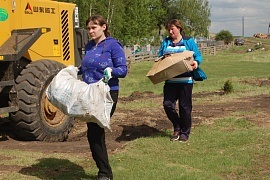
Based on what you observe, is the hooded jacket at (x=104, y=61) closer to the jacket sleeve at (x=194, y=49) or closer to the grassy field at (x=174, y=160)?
the grassy field at (x=174, y=160)

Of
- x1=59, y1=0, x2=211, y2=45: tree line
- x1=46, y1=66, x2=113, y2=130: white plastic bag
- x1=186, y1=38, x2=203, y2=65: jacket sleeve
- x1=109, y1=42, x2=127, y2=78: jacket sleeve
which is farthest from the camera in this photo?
x1=59, y1=0, x2=211, y2=45: tree line

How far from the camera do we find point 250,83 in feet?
59.9

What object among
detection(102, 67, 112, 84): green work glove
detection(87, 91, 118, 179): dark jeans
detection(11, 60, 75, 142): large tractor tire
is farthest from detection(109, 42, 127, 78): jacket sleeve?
detection(11, 60, 75, 142): large tractor tire

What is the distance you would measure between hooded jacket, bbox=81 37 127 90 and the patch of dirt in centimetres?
165

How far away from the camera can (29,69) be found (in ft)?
26.5

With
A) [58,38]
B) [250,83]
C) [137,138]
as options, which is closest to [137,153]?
[137,138]

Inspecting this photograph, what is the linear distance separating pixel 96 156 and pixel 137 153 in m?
1.65

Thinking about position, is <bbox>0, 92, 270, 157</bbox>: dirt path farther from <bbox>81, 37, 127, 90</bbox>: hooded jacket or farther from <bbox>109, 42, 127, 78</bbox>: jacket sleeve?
<bbox>109, 42, 127, 78</bbox>: jacket sleeve

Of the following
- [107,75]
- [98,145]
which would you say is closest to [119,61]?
[107,75]

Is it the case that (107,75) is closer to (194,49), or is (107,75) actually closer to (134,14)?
(194,49)

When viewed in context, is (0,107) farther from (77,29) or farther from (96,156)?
(96,156)

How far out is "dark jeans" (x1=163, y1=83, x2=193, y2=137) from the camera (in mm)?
7855

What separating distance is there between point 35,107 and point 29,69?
612mm

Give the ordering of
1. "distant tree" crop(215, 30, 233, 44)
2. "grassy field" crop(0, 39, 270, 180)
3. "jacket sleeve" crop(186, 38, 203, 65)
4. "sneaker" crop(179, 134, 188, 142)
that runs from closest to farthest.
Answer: "grassy field" crop(0, 39, 270, 180) → "jacket sleeve" crop(186, 38, 203, 65) → "sneaker" crop(179, 134, 188, 142) → "distant tree" crop(215, 30, 233, 44)
